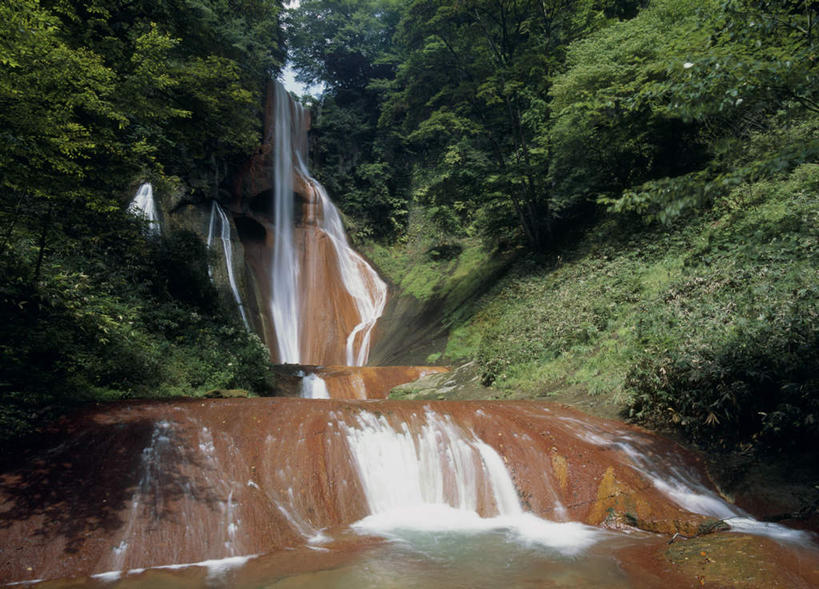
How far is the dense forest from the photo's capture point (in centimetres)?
467

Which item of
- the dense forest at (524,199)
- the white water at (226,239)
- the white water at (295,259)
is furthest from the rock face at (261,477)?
the white water at (295,259)

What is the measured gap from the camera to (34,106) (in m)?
4.59

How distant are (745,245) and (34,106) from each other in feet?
36.9

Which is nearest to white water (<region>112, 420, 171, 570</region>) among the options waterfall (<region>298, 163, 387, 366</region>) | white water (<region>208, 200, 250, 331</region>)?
white water (<region>208, 200, 250, 331</region>)

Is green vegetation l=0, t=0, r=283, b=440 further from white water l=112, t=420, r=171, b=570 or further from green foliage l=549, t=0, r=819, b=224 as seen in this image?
green foliage l=549, t=0, r=819, b=224

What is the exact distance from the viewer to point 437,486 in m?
5.46

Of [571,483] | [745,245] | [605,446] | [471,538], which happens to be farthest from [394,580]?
[745,245]

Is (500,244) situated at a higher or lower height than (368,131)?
lower

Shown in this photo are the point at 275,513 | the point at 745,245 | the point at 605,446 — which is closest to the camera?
the point at 275,513

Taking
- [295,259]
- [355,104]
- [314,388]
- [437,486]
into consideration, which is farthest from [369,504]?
[355,104]

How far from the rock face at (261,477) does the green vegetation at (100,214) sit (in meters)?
1.04

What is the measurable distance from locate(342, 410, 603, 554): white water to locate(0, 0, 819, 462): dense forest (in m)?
2.66

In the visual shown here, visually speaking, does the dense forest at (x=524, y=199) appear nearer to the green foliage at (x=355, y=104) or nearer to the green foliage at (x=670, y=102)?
the green foliage at (x=670, y=102)

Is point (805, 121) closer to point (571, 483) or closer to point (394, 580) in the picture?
point (571, 483)
